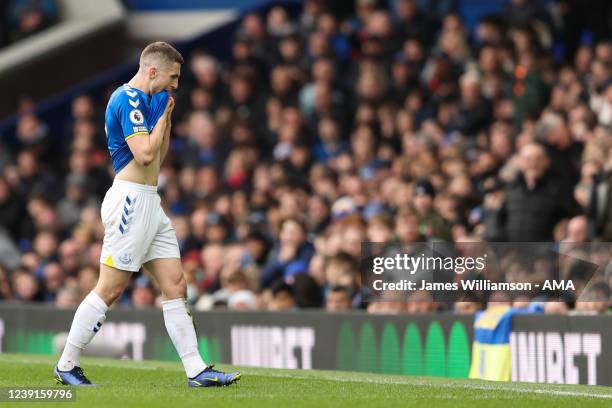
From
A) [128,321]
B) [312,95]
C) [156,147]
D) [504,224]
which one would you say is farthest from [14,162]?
[156,147]

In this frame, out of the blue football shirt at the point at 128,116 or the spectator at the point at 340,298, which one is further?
the spectator at the point at 340,298

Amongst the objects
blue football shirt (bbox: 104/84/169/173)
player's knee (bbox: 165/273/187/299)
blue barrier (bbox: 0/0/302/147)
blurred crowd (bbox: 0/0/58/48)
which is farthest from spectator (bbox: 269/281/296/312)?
blurred crowd (bbox: 0/0/58/48)

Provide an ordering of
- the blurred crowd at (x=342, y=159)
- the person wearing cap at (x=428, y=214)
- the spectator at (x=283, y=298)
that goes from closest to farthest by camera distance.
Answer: the person wearing cap at (x=428, y=214)
the blurred crowd at (x=342, y=159)
the spectator at (x=283, y=298)

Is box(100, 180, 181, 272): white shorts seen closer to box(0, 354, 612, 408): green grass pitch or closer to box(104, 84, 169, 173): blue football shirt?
box(104, 84, 169, 173): blue football shirt

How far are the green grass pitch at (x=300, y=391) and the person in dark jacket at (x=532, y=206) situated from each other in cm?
319

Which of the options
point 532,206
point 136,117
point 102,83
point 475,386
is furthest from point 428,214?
point 102,83

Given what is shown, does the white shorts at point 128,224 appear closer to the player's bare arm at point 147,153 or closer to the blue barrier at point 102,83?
the player's bare arm at point 147,153

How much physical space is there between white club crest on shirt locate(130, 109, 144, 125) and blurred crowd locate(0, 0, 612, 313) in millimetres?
3694

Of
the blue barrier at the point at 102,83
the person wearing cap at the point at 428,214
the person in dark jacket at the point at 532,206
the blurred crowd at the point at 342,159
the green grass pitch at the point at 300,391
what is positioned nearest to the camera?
the green grass pitch at the point at 300,391

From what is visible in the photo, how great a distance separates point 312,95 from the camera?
17891 millimetres

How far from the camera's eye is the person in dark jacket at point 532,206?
12422mm

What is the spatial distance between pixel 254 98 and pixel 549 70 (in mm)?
4772

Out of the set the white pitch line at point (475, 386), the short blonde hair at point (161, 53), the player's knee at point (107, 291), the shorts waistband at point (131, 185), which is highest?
the short blonde hair at point (161, 53)

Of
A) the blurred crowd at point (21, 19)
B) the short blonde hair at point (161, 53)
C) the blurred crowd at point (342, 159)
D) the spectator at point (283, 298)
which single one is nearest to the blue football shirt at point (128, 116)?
the short blonde hair at point (161, 53)
